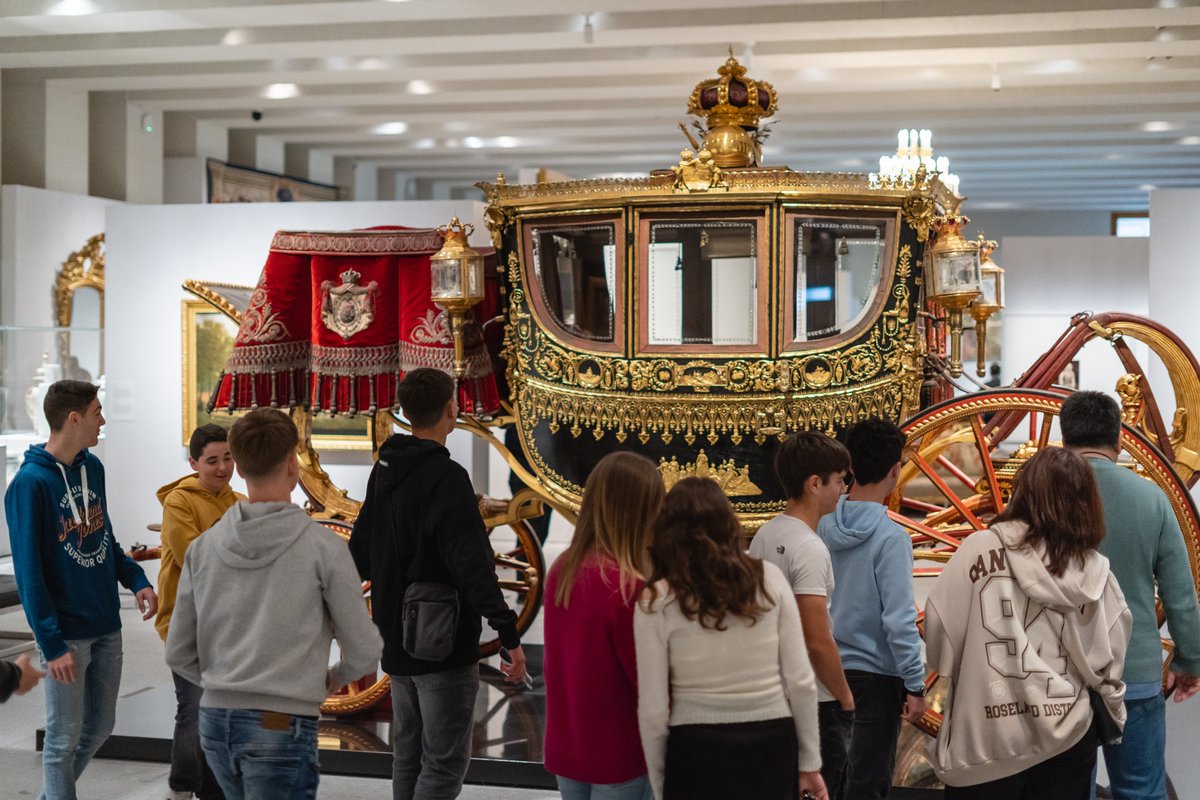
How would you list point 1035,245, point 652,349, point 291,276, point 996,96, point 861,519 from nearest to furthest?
1. point 861,519
2. point 652,349
3. point 291,276
4. point 996,96
5. point 1035,245

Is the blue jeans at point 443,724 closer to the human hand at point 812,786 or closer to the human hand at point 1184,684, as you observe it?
the human hand at point 812,786

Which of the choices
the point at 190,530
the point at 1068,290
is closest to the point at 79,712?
the point at 190,530

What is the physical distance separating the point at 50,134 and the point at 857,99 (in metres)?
6.57

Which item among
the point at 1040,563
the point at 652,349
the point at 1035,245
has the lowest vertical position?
the point at 1040,563

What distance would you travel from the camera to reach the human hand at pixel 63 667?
3541 mm

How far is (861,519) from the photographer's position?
10.8 ft

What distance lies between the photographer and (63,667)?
3545 mm

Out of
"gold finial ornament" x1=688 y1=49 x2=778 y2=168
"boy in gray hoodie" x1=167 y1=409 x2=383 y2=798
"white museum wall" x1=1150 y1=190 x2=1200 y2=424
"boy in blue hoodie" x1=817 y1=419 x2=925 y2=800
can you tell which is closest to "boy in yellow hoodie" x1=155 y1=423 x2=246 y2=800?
"boy in gray hoodie" x1=167 y1=409 x2=383 y2=798

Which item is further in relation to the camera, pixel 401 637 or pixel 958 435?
pixel 958 435

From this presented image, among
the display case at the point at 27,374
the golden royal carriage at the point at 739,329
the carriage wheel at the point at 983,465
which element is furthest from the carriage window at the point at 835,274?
the display case at the point at 27,374

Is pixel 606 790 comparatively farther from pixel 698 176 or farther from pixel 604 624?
pixel 698 176

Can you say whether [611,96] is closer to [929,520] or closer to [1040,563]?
[929,520]

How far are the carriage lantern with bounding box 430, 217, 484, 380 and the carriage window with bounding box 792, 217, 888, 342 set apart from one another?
1.25 meters

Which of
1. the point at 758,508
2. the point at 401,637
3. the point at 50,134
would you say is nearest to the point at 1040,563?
the point at 401,637
